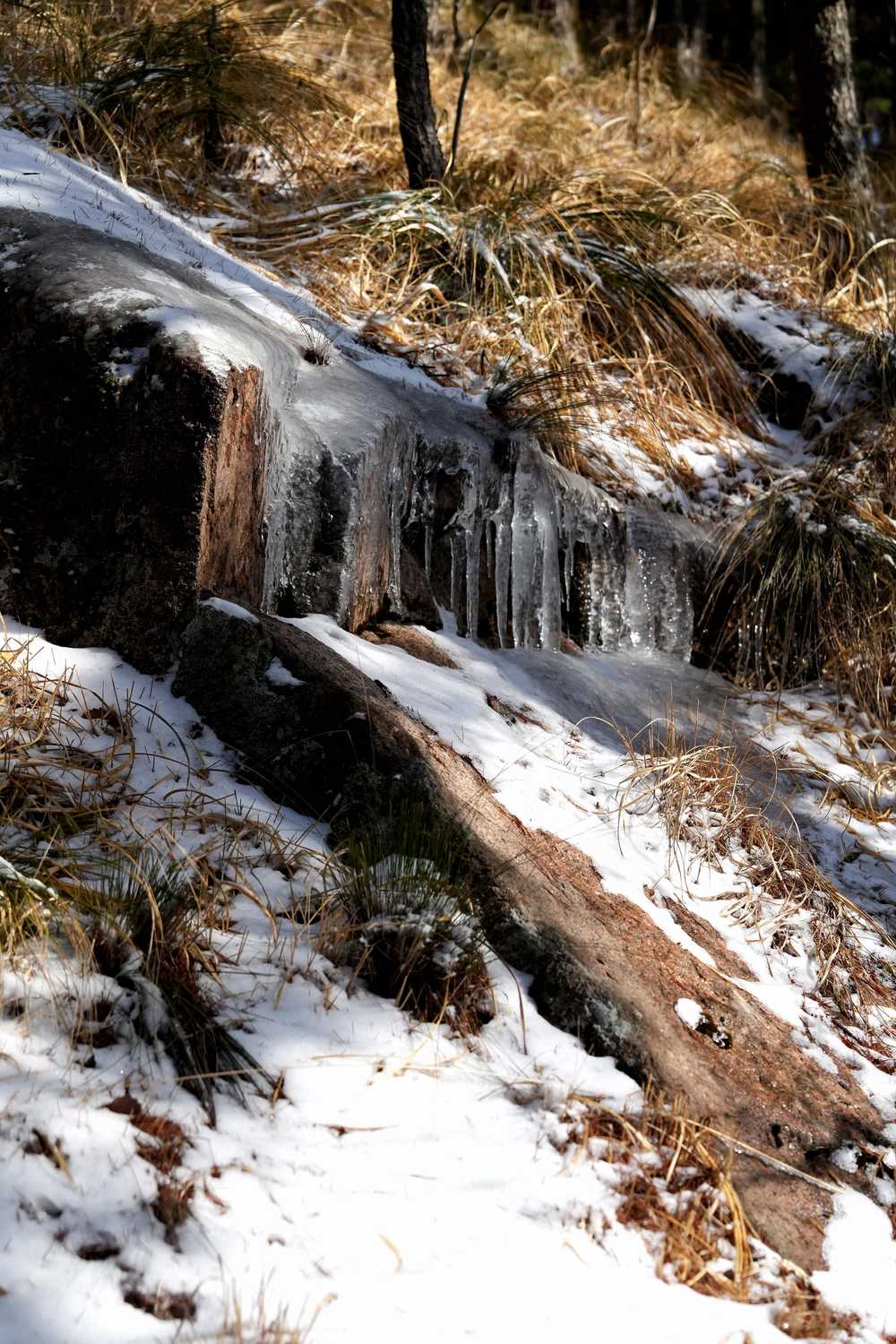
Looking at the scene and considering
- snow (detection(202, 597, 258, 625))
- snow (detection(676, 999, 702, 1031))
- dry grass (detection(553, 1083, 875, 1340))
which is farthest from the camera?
snow (detection(202, 597, 258, 625))

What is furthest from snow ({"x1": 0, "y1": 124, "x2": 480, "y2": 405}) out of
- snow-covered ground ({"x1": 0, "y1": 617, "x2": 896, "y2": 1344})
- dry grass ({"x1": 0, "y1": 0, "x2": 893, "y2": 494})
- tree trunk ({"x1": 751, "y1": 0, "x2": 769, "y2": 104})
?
tree trunk ({"x1": 751, "y1": 0, "x2": 769, "y2": 104})

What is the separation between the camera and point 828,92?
6.66 meters

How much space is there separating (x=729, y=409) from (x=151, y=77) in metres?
3.04

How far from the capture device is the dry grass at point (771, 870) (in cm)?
288

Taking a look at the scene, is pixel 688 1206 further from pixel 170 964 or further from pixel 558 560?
pixel 558 560

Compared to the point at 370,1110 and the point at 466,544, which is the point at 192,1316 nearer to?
the point at 370,1110

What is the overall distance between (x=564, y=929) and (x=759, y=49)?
36.9 feet

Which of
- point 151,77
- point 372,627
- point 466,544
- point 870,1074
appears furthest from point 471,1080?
point 151,77

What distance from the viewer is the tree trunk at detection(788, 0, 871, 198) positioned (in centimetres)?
647

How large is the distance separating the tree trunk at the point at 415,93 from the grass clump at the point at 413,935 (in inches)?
161

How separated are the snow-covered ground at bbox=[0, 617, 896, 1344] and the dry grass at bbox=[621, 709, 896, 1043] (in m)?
0.29

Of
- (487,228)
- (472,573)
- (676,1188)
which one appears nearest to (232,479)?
(472,573)

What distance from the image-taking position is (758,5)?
1158cm

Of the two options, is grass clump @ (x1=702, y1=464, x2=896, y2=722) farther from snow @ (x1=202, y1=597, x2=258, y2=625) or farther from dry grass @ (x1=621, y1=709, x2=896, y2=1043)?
snow @ (x1=202, y1=597, x2=258, y2=625)
